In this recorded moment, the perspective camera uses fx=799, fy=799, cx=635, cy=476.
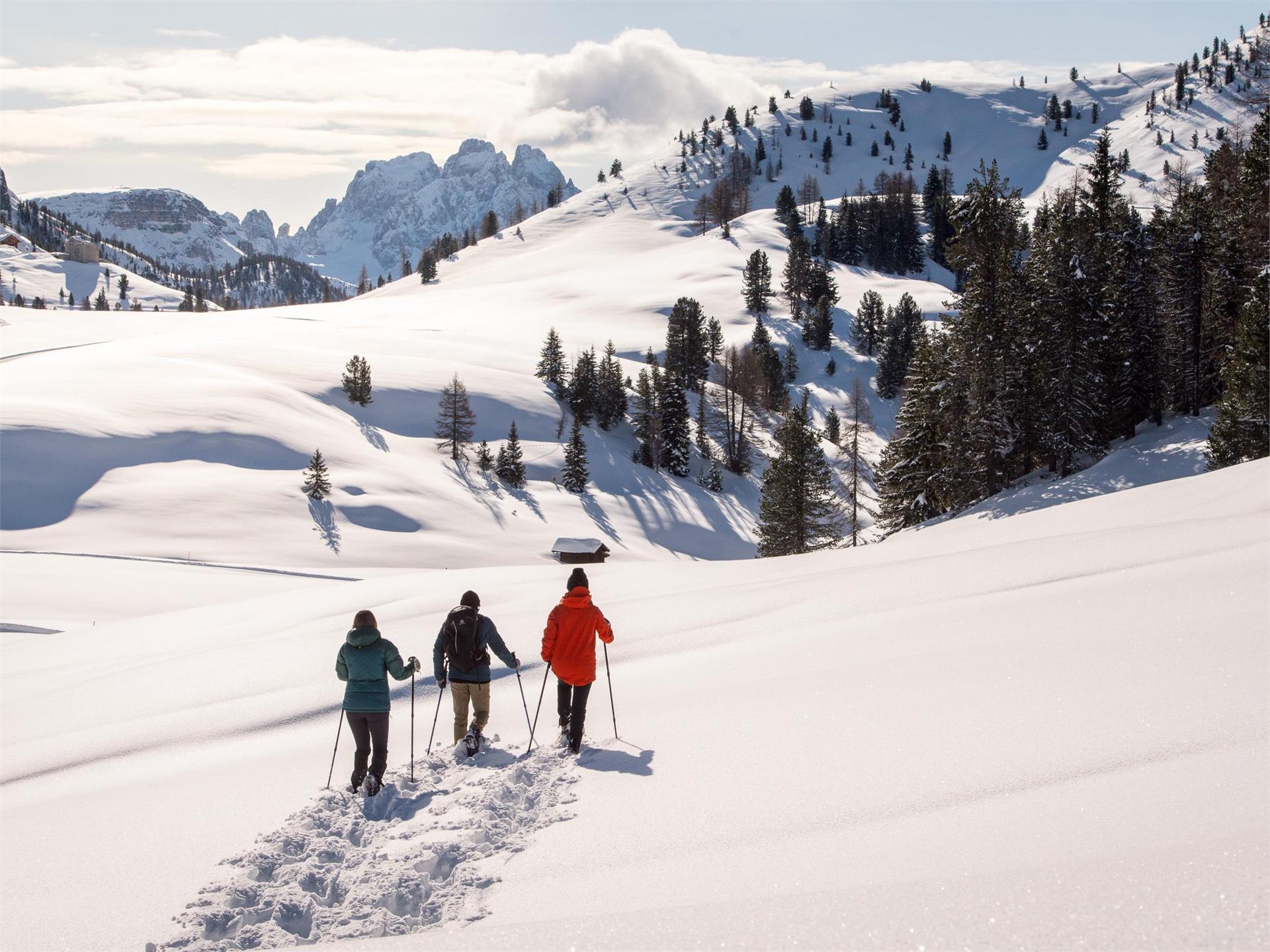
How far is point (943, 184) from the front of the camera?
463 feet

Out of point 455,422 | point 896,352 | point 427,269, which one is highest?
point 427,269

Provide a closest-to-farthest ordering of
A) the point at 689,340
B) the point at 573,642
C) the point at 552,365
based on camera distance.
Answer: the point at 573,642 < the point at 552,365 < the point at 689,340

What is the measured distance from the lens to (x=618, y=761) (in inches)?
304

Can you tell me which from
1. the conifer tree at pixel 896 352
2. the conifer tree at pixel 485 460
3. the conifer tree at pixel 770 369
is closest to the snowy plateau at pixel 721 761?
the conifer tree at pixel 485 460

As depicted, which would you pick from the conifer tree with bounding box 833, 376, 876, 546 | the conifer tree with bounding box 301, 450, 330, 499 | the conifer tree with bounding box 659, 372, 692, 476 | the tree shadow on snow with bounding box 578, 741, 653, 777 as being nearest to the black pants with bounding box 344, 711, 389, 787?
the tree shadow on snow with bounding box 578, 741, 653, 777

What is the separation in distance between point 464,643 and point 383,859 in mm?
2515

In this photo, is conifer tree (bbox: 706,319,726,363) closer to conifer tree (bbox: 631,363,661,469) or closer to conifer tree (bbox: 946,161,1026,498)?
conifer tree (bbox: 631,363,661,469)

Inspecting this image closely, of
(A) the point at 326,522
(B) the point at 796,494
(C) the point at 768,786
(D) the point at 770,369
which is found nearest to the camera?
(C) the point at 768,786

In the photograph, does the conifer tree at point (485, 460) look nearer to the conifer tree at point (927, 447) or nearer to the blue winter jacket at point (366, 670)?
the conifer tree at point (927, 447)

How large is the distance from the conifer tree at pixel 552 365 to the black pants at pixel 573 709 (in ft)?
205

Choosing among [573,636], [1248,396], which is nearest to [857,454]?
[1248,396]

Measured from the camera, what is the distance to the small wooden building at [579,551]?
4138 centimetres

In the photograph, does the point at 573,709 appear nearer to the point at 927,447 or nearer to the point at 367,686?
the point at 367,686

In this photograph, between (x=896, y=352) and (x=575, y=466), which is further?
(x=896, y=352)
